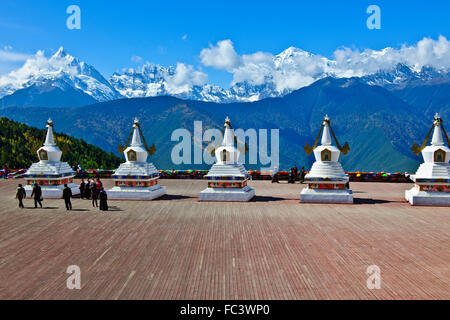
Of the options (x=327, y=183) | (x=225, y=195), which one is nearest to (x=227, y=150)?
(x=225, y=195)

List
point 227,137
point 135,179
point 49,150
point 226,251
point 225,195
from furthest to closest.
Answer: point 49,150
point 227,137
point 135,179
point 225,195
point 226,251

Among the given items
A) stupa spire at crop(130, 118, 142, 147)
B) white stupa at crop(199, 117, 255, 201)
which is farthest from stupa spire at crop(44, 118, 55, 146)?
white stupa at crop(199, 117, 255, 201)

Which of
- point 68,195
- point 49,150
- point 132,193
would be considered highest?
point 49,150

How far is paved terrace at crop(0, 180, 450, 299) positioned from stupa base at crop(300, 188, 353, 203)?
850mm

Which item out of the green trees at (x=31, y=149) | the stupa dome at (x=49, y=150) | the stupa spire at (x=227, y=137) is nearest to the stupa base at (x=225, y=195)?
A: the stupa spire at (x=227, y=137)

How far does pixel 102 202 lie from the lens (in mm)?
19547

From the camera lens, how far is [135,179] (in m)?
23.4

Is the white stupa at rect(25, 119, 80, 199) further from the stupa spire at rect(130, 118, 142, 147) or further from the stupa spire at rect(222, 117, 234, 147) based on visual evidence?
the stupa spire at rect(222, 117, 234, 147)

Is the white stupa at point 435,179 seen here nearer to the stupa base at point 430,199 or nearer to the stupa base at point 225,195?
the stupa base at point 430,199

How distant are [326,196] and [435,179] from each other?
5.90m

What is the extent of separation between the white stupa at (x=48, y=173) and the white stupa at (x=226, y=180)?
930 cm

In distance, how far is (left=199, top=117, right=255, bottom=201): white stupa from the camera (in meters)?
22.7

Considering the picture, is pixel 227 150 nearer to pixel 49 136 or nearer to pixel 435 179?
pixel 435 179

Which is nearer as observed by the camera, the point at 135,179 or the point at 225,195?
the point at 225,195
